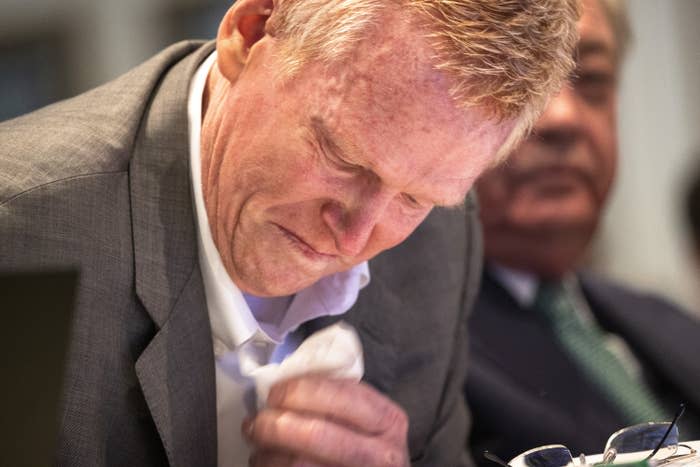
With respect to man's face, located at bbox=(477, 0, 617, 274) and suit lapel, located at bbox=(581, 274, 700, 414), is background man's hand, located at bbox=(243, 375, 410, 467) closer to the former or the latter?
man's face, located at bbox=(477, 0, 617, 274)

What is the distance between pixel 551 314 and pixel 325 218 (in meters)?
0.93

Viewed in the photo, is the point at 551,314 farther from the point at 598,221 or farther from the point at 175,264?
the point at 175,264

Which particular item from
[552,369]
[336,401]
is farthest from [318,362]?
[552,369]

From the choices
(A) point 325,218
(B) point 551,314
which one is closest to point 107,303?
(A) point 325,218

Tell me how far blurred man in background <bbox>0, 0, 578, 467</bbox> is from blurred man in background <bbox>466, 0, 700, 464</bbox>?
602mm

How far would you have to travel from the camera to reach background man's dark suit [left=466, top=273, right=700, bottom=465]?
1544 mm

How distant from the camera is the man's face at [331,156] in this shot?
908 millimetres

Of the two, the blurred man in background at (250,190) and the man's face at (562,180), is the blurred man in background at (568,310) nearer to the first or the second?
the man's face at (562,180)

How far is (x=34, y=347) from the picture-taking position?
643 mm

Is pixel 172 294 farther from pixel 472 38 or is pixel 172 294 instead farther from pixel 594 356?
pixel 594 356

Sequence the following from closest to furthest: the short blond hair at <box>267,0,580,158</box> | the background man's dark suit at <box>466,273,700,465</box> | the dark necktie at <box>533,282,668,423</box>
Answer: the short blond hair at <box>267,0,580,158</box> → the background man's dark suit at <box>466,273,700,465</box> → the dark necktie at <box>533,282,668,423</box>

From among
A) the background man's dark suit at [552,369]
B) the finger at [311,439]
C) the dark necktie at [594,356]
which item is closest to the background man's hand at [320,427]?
the finger at [311,439]

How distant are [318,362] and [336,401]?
0.09 m

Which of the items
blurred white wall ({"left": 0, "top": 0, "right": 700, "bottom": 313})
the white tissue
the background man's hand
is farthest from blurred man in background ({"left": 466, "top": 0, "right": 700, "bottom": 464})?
blurred white wall ({"left": 0, "top": 0, "right": 700, "bottom": 313})
